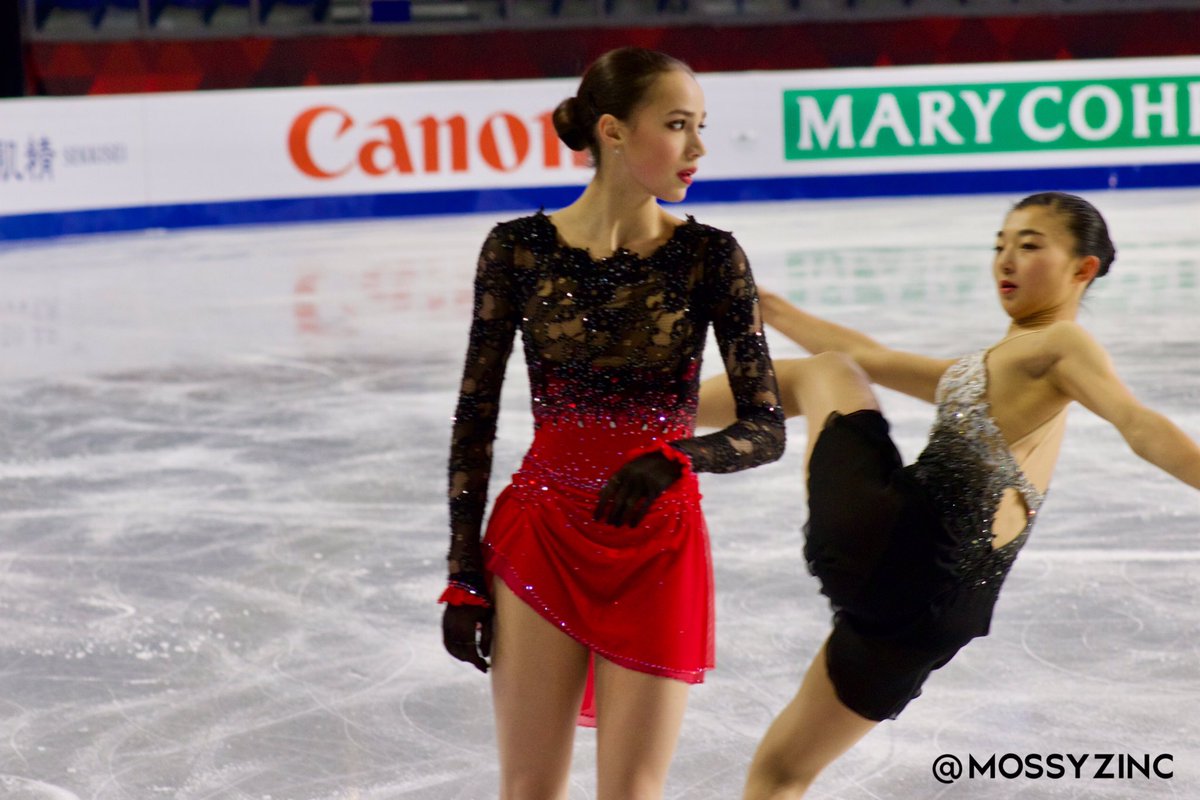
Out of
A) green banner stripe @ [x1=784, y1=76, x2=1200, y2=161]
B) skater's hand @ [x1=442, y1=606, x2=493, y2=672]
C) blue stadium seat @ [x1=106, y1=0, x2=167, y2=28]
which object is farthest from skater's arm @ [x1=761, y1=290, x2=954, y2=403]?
blue stadium seat @ [x1=106, y1=0, x2=167, y2=28]

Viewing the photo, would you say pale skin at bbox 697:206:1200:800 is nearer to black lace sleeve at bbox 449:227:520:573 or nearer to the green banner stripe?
black lace sleeve at bbox 449:227:520:573

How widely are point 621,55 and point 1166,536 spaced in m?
2.81

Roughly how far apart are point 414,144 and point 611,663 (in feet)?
39.4

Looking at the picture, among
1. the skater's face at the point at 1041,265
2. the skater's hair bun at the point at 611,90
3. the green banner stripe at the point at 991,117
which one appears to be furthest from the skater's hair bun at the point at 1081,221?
the green banner stripe at the point at 991,117

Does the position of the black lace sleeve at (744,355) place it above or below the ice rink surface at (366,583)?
above

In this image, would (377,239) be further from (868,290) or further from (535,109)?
(868,290)

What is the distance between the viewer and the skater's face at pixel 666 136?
195 centimetres

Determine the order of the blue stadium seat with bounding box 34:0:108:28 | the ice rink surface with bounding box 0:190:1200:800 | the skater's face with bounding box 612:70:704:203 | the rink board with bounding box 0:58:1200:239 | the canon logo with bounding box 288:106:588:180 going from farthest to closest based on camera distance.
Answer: the blue stadium seat with bounding box 34:0:108:28
the canon logo with bounding box 288:106:588:180
the rink board with bounding box 0:58:1200:239
the ice rink surface with bounding box 0:190:1200:800
the skater's face with bounding box 612:70:704:203

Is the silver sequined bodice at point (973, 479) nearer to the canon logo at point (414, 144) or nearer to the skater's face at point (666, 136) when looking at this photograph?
the skater's face at point (666, 136)

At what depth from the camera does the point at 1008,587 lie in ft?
12.8

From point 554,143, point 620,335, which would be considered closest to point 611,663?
point 620,335

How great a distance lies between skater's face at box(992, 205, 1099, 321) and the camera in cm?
216

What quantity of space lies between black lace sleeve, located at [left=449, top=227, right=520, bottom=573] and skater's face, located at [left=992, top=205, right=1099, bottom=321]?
0.70m

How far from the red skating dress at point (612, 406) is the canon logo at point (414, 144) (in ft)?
38.7
